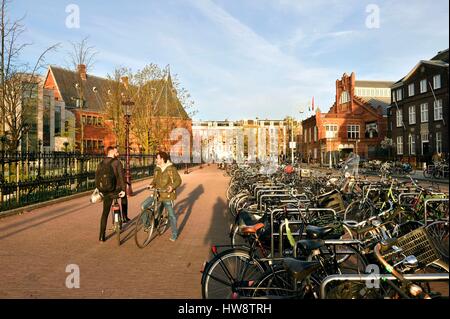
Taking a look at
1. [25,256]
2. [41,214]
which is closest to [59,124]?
[41,214]

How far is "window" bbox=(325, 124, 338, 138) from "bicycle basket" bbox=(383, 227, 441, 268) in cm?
5808

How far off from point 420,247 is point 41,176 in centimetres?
1248

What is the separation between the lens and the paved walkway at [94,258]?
4.77 metres

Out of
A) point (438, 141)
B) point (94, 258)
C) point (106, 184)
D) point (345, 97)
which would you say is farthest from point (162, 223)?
point (345, 97)

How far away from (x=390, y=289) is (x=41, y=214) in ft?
34.3

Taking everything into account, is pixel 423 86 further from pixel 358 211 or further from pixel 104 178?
pixel 104 178

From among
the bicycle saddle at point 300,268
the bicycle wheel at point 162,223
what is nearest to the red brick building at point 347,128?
the bicycle wheel at point 162,223

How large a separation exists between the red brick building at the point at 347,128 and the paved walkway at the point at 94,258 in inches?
1806

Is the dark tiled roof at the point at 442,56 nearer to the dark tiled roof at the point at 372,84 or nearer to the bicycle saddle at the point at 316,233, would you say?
the dark tiled roof at the point at 372,84

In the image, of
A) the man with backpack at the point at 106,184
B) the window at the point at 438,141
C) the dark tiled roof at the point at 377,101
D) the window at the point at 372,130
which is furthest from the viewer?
the dark tiled roof at the point at 377,101

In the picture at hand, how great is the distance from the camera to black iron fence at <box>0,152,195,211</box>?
1107 cm

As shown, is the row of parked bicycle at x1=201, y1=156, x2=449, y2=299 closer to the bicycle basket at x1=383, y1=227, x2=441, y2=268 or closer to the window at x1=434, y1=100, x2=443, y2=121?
the bicycle basket at x1=383, y1=227, x2=441, y2=268

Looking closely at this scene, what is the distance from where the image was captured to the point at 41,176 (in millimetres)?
12875
